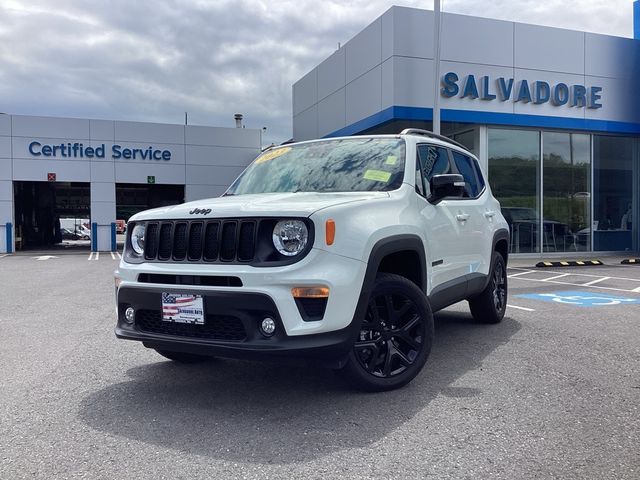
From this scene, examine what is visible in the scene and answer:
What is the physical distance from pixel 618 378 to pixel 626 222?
17.3 m

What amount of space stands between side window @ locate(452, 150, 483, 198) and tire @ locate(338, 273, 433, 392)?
196cm

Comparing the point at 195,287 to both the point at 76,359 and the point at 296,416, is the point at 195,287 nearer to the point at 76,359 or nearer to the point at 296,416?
the point at 296,416

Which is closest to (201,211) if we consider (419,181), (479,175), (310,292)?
(310,292)

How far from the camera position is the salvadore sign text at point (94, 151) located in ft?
84.7

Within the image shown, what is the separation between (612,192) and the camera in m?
19.1

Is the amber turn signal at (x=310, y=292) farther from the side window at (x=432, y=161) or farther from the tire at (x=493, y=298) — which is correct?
the tire at (x=493, y=298)

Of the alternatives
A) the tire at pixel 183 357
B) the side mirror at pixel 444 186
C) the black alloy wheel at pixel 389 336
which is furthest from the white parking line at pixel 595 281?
the tire at pixel 183 357

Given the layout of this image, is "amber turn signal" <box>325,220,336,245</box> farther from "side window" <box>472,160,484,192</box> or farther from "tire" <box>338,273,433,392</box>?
"side window" <box>472,160,484,192</box>

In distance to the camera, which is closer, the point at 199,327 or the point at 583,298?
the point at 199,327

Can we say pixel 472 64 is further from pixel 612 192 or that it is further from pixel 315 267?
pixel 315 267

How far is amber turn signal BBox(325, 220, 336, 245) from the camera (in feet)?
11.4

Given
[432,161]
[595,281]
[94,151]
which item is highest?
[94,151]

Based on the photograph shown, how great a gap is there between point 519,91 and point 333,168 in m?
13.6

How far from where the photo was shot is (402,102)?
15305mm
